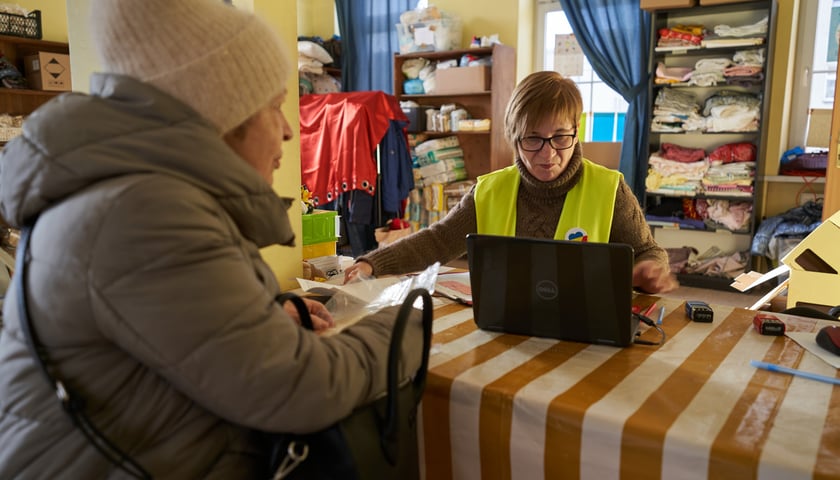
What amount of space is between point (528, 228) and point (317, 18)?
18.2 feet

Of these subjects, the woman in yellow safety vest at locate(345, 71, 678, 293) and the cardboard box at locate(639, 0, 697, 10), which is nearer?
the woman in yellow safety vest at locate(345, 71, 678, 293)

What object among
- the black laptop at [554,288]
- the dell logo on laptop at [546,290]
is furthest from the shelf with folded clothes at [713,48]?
the dell logo on laptop at [546,290]

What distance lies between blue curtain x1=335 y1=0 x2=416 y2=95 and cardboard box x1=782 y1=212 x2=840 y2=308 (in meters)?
4.54

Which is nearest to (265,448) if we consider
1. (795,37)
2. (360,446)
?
(360,446)

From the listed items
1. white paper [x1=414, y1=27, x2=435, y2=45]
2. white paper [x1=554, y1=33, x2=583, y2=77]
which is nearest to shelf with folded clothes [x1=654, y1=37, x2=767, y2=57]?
white paper [x1=554, y1=33, x2=583, y2=77]

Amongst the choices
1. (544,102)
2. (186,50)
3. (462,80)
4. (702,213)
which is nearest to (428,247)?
(544,102)

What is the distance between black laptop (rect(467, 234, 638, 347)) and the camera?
1212 millimetres

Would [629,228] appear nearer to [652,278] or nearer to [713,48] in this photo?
[652,278]

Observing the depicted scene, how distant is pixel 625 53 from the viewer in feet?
16.8

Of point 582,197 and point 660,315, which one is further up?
point 582,197

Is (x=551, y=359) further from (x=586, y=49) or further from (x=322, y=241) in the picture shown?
(x=586, y=49)

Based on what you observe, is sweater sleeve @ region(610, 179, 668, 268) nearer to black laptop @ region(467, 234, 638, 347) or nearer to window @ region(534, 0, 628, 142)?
black laptop @ region(467, 234, 638, 347)

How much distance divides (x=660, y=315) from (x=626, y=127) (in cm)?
387

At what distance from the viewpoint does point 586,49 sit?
207 inches
